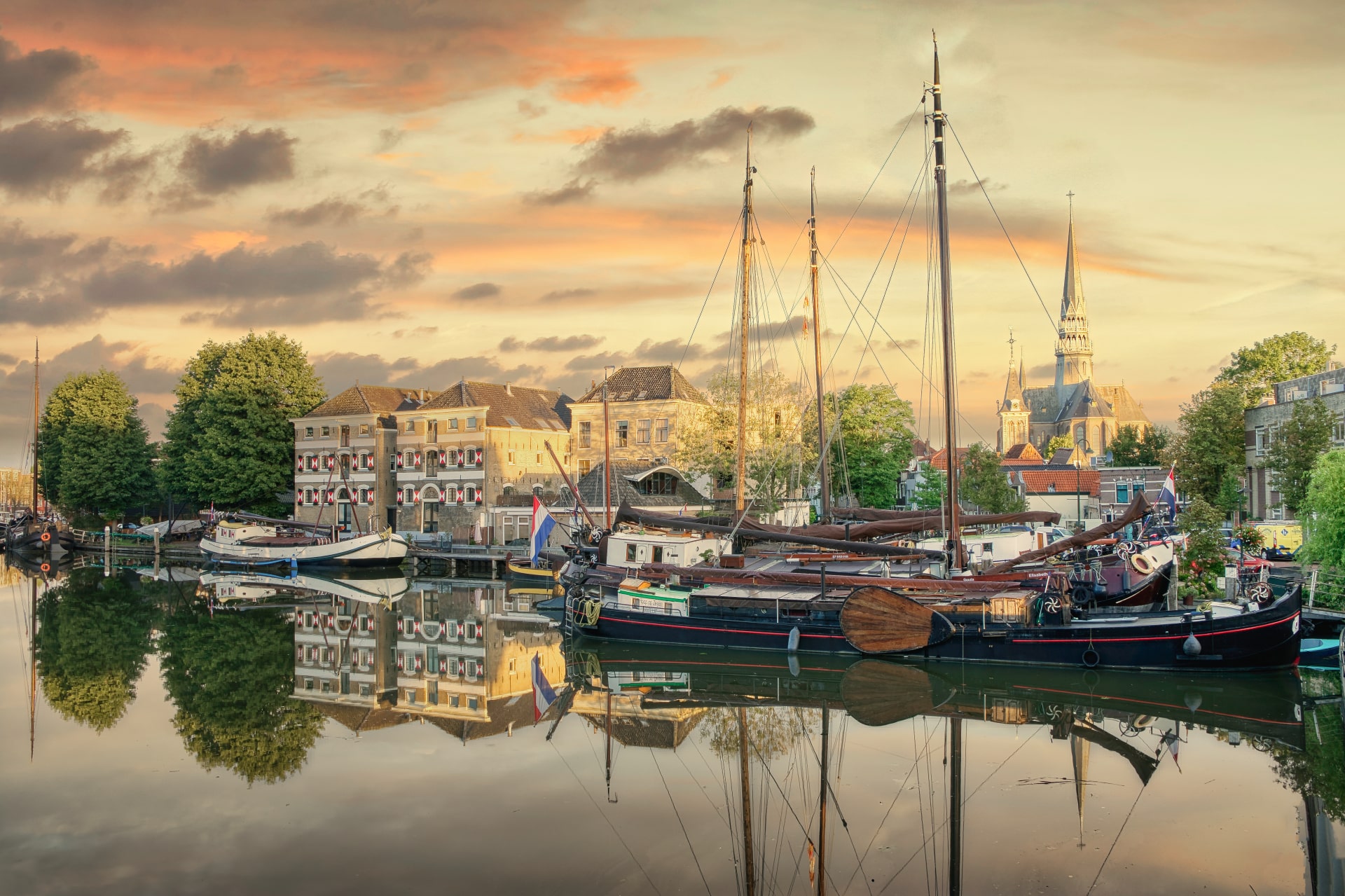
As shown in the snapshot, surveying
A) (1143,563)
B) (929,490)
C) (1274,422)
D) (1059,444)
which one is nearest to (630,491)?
(929,490)

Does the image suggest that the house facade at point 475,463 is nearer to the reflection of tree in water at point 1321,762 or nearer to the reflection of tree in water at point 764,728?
the reflection of tree in water at point 764,728

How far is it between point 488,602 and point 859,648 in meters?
20.2

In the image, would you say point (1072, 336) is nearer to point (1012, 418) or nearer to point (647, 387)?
point (1012, 418)

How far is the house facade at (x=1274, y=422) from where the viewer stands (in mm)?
46438

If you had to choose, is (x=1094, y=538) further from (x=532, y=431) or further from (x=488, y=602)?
(x=532, y=431)

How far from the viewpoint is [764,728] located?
20.5m

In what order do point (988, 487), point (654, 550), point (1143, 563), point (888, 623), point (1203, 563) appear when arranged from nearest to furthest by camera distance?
point (888, 623) < point (1143, 563) < point (1203, 563) < point (654, 550) < point (988, 487)

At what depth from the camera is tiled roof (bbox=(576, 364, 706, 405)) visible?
220ft

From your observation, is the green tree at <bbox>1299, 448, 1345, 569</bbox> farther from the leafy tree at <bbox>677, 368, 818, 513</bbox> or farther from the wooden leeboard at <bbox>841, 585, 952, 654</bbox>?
the leafy tree at <bbox>677, 368, 818, 513</bbox>

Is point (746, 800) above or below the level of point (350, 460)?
below

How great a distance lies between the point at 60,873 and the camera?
12.7m

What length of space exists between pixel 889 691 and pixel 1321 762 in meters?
8.60

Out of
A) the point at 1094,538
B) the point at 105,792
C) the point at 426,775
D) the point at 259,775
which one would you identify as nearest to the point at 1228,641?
the point at 1094,538

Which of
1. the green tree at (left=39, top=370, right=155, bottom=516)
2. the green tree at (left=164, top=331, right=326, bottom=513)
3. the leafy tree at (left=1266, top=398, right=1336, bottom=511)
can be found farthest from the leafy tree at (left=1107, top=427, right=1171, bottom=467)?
the green tree at (left=39, top=370, right=155, bottom=516)
